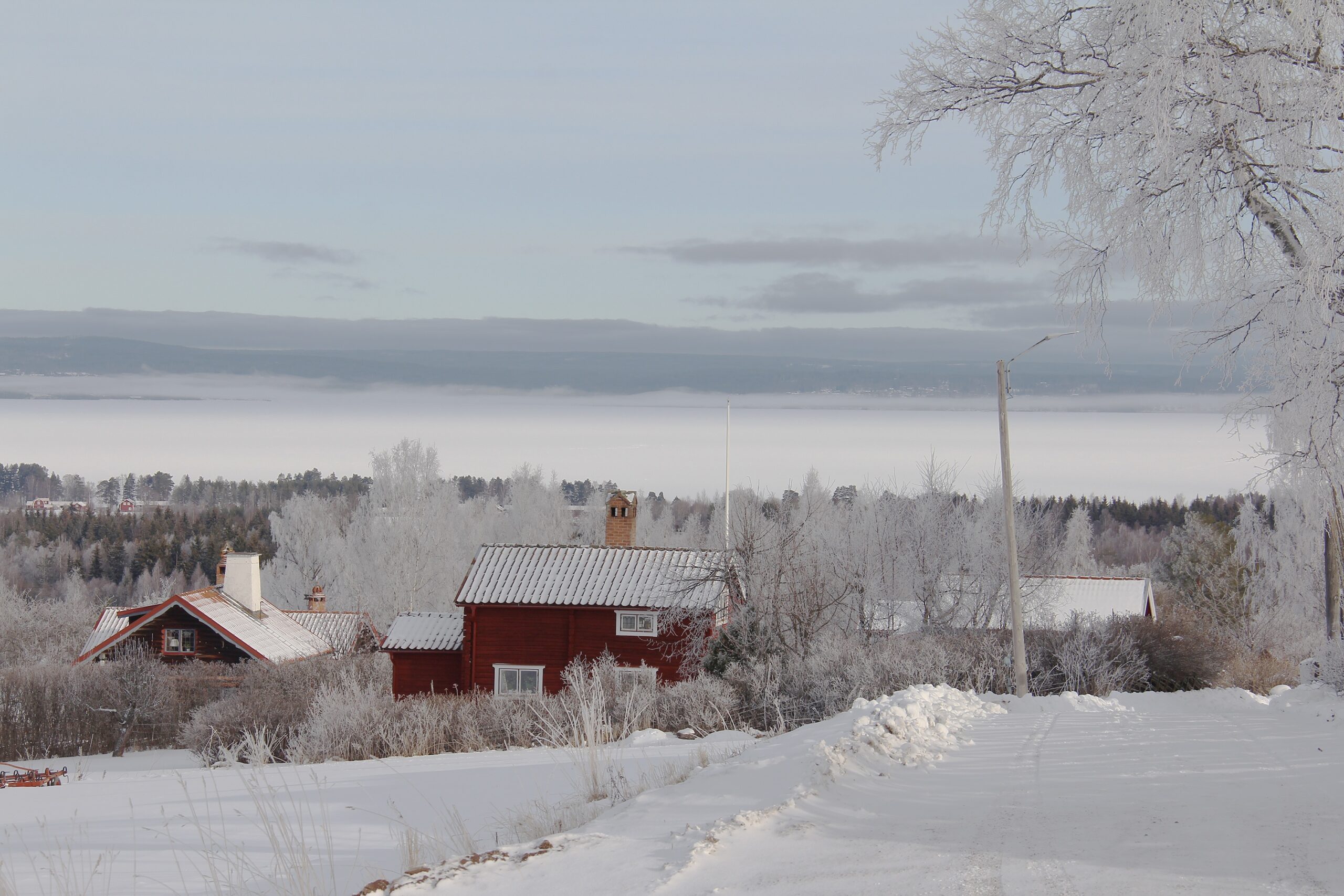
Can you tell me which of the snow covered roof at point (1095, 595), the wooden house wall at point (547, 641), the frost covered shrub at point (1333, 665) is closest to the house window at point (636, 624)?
the wooden house wall at point (547, 641)

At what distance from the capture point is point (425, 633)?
31031mm

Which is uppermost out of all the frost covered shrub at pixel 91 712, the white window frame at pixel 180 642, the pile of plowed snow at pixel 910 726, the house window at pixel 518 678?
the pile of plowed snow at pixel 910 726

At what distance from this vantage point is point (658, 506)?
4715 inches

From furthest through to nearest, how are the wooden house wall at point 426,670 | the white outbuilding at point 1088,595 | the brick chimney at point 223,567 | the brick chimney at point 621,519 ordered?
the white outbuilding at point 1088,595, the brick chimney at point 223,567, the brick chimney at point 621,519, the wooden house wall at point 426,670

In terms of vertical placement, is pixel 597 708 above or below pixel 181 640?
above

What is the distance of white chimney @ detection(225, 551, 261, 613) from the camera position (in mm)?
37031

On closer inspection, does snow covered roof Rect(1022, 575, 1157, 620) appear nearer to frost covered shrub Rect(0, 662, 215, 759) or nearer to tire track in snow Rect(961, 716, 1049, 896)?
frost covered shrub Rect(0, 662, 215, 759)

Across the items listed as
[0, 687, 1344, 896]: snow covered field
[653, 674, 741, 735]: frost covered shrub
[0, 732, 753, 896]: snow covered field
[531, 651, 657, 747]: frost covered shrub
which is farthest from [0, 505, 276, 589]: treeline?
[0, 687, 1344, 896]: snow covered field

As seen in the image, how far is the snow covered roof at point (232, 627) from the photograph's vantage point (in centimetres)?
3356

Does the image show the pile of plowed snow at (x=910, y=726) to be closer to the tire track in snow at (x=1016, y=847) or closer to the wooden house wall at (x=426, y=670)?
the tire track in snow at (x=1016, y=847)

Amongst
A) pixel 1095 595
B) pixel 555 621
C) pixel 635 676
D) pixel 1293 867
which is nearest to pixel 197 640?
pixel 555 621

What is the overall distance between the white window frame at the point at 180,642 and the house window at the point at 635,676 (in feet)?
52.1

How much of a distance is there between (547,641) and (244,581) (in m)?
14.4

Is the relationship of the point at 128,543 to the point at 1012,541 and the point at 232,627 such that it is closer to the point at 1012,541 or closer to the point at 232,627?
→ the point at 232,627
